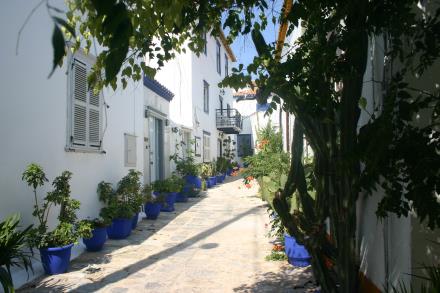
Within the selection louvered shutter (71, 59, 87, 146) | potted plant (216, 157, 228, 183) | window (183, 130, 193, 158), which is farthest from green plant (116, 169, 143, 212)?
potted plant (216, 157, 228, 183)

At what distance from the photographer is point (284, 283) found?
4.43 meters

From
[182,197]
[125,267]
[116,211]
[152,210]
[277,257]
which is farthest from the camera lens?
[182,197]

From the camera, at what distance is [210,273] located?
4.86 m

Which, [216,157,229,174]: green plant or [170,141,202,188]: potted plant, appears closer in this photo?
[170,141,202,188]: potted plant

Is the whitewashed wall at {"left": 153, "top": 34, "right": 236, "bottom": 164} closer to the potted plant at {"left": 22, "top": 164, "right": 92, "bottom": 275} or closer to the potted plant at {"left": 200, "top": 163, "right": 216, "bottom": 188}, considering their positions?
the potted plant at {"left": 200, "top": 163, "right": 216, "bottom": 188}

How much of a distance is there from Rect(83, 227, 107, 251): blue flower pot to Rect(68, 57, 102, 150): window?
1393 millimetres

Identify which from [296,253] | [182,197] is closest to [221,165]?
[182,197]

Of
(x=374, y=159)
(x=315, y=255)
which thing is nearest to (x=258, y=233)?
(x=315, y=255)

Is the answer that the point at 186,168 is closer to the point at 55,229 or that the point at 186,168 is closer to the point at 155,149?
the point at 155,149

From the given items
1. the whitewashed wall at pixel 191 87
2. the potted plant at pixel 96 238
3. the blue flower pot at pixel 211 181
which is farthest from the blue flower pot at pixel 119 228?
the blue flower pot at pixel 211 181

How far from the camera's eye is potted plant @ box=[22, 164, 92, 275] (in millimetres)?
4535

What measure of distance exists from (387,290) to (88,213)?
5.03 metres

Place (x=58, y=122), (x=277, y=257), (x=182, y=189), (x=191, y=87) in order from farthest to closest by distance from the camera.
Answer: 1. (x=191, y=87)
2. (x=182, y=189)
3. (x=58, y=122)
4. (x=277, y=257)

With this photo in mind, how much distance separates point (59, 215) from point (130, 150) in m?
3.35
